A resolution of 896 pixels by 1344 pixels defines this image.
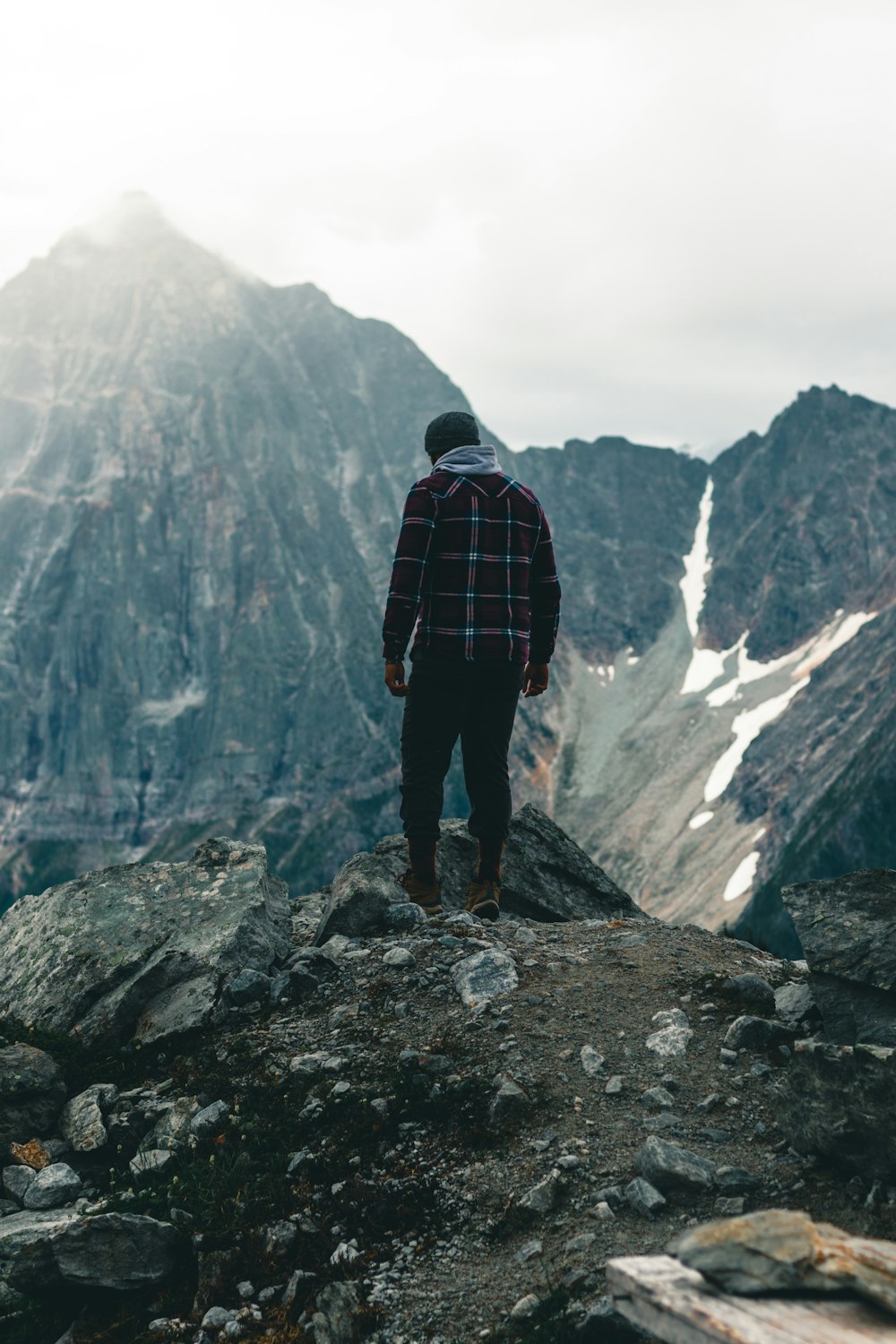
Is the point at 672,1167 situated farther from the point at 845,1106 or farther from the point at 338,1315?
the point at 338,1315

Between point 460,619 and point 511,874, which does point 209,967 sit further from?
point 511,874

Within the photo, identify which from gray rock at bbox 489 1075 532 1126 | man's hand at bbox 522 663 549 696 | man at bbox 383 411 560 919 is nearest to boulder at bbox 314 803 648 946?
man at bbox 383 411 560 919

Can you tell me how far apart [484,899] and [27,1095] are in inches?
209

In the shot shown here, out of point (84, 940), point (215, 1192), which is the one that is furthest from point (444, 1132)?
point (84, 940)

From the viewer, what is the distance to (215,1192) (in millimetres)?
7066

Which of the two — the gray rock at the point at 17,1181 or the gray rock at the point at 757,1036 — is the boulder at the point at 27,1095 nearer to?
the gray rock at the point at 17,1181

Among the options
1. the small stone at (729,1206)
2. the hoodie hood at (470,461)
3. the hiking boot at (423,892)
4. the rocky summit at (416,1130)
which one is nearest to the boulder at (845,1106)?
the rocky summit at (416,1130)

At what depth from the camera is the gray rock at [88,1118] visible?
8.39m

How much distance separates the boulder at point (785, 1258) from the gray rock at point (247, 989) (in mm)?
6691

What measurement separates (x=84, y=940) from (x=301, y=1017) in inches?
139

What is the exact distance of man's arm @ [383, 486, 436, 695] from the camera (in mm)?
10281

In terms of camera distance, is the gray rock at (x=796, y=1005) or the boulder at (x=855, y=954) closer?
the boulder at (x=855, y=954)

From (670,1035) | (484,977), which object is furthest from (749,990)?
(484,977)

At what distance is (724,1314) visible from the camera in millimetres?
3631
